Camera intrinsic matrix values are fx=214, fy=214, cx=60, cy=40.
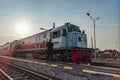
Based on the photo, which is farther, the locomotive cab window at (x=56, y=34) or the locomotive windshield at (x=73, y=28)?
the locomotive cab window at (x=56, y=34)

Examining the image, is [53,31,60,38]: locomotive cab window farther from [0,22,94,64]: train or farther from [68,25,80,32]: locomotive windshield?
[68,25,80,32]: locomotive windshield

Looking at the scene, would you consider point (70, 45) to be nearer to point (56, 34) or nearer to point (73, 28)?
point (73, 28)

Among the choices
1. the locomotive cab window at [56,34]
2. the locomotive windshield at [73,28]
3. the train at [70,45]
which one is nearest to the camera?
the train at [70,45]

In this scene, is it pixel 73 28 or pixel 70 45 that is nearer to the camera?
pixel 70 45

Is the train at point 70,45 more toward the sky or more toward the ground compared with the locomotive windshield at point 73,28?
more toward the ground

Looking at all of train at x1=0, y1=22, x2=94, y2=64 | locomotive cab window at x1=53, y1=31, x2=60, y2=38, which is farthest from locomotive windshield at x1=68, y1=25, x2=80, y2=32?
locomotive cab window at x1=53, y1=31, x2=60, y2=38

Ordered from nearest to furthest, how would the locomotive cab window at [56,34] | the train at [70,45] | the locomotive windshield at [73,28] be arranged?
the train at [70,45]
the locomotive windshield at [73,28]
the locomotive cab window at [56,34]

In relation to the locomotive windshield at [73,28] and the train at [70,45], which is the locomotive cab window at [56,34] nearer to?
the train at [70,45]

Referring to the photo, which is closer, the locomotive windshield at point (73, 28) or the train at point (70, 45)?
the train at point (70, 45)

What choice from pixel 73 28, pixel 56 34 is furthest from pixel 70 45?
pixel 56 34

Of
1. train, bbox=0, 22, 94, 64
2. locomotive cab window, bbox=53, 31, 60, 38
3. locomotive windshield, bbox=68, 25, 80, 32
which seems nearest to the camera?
train, bbox=0, 22, 94, 64

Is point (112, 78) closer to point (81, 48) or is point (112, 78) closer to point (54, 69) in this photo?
point (54, 69)

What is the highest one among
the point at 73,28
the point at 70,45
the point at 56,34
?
the point at 73,28

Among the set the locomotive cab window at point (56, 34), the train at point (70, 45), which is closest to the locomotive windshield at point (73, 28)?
the train at point (70, 45)
